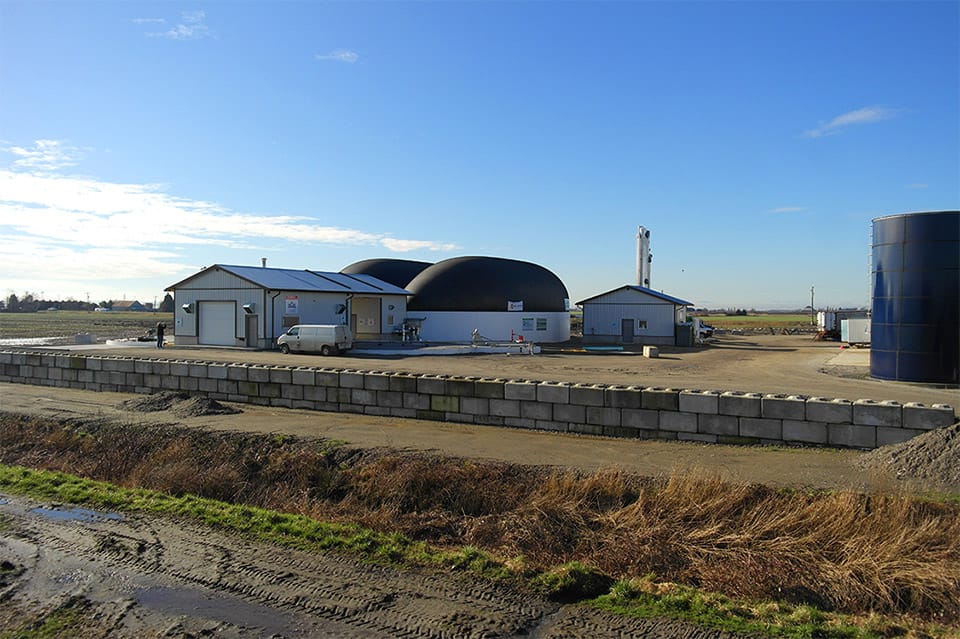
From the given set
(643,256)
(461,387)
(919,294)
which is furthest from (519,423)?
(643,256)

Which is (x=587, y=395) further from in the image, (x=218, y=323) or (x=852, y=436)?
(x=218, y=323)

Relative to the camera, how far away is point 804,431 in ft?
43.3

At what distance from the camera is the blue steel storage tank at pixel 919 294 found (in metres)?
21.9

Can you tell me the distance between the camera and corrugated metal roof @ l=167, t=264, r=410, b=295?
41.9 meters

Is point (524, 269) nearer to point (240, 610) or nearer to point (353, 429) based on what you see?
point (353, 429)

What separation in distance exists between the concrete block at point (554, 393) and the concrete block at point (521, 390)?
0.47 ft

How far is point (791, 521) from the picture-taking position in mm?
9055

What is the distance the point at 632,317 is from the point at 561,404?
3505 cm

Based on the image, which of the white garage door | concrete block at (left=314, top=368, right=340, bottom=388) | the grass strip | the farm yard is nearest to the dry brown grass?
the farm yard

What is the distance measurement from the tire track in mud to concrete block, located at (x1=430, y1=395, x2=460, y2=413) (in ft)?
27.5

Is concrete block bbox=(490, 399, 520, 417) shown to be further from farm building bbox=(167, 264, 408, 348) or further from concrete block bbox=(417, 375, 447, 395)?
farm building bbox=(167, 264, 408, 348)

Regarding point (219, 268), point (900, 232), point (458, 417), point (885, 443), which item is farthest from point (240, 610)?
point (219, 268)

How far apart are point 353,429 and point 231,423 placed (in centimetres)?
331

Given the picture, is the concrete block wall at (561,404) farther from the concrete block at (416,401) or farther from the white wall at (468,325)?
the white wall at (468,325)
